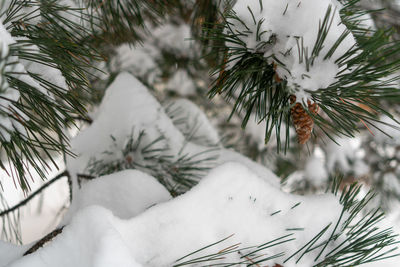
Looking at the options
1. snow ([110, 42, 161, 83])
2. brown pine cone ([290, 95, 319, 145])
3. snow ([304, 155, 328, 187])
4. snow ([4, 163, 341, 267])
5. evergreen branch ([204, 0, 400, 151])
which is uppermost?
snow ([110, 42, 161, 83])

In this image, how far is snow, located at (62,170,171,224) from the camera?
0.69m

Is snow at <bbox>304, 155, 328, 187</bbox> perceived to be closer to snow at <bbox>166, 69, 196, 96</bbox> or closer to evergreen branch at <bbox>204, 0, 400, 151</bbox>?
snow at <bbox>166, 69, 196, 96</bbox>

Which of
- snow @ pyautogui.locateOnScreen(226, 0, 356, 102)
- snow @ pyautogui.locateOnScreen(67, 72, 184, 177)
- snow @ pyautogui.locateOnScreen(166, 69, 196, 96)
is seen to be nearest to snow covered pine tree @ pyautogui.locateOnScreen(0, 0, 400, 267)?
snow @ pyautogui.locateOnScreen(226, 0, 356, 102)

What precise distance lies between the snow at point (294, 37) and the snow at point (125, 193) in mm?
325

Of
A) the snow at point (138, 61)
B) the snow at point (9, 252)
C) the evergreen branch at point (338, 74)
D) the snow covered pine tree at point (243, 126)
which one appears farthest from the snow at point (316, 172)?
the snow at point (9, 252)

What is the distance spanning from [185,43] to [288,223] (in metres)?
1.15

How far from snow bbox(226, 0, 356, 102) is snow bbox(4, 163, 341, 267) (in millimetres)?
189

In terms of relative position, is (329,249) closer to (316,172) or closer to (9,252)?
(9,252)

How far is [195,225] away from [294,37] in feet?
1.00

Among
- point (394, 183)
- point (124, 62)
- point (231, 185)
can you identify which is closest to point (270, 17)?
point (231, 185)

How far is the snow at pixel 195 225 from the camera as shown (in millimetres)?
478

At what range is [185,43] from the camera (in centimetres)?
158

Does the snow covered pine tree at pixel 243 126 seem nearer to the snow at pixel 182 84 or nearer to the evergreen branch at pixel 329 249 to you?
the evergreen branch at pixel 329 249

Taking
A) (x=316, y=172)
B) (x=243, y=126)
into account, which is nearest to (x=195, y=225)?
(x=243, y=126)
